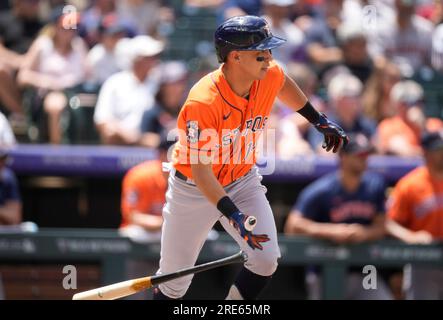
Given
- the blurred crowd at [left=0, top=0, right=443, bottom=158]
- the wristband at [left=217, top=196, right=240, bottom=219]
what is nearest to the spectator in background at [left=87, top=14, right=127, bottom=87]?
the blurred crowd at [left=0, top=0, right=443, bottom=158]

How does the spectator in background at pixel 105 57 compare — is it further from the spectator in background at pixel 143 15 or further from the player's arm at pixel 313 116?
the player's arm at pixel 313 116

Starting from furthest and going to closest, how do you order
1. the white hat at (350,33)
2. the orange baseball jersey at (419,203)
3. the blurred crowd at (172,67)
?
the white hat at (350,33) → the blurred crowd at (172,67) → the orange baseball jersey at (419,203)

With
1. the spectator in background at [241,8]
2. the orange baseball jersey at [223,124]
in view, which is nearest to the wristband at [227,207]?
the orange baseball jersey at [223,124]

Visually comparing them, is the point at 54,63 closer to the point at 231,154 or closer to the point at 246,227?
the point at 231,154

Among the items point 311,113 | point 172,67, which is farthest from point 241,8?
point 311,113

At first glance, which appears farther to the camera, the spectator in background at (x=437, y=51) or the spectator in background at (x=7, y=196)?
the spectator in background at (x=437, y=51)

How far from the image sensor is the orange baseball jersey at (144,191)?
26.0 ft

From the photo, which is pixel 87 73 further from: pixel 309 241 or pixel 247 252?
pixel 247 252

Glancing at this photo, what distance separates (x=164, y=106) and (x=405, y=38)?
283 cm

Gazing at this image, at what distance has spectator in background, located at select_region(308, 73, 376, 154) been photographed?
28.6 ft

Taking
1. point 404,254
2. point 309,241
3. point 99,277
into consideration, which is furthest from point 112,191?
point 404,254

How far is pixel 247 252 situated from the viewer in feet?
18.4

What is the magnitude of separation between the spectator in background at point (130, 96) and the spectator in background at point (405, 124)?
2.05 meters

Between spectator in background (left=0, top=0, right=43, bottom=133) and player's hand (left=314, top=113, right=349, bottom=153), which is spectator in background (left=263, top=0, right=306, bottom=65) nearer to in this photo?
spectator in background (left=0, top=0, right=43, bottom=133)
